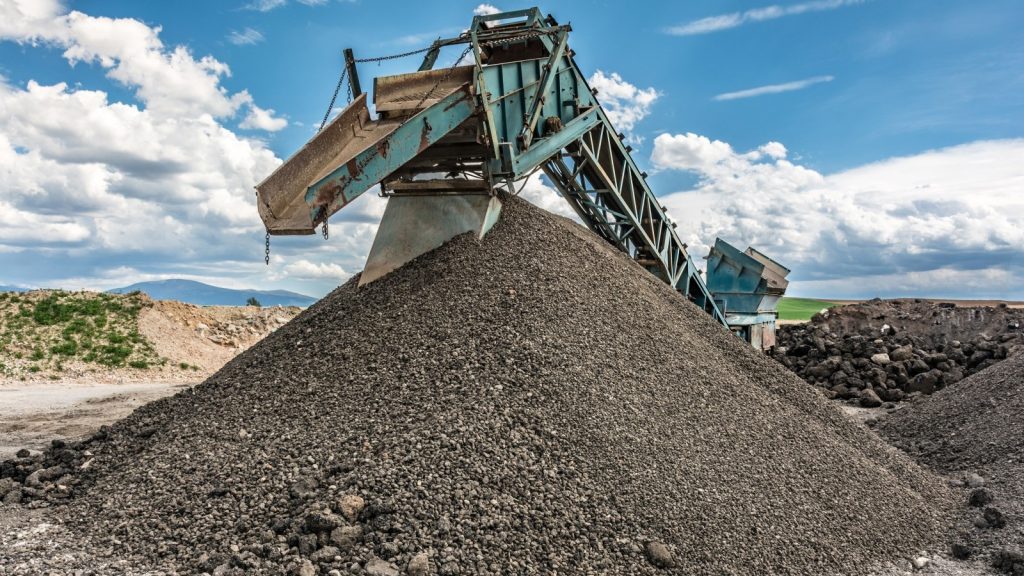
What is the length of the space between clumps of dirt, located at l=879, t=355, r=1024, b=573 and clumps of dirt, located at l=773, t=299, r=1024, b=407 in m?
2.28

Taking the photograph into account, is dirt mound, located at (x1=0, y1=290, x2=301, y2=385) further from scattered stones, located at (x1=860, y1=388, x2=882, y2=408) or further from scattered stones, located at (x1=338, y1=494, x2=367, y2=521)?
scattered stones, located at (x1=860, y1=388, x2=882, y2=408)

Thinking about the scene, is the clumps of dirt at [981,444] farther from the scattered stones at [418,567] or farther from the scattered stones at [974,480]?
the scattered stones at [418,567]

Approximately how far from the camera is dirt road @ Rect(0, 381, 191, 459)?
850 centimetres

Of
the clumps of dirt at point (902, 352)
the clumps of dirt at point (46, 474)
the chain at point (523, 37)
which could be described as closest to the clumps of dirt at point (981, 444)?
the clumps of dirt at point (902, 352)

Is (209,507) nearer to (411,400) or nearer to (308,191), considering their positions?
(411,400)

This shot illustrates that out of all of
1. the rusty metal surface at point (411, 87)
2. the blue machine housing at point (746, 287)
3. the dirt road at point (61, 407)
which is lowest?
the dirt road at point (61, 407)

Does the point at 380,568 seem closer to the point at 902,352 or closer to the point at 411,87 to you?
the point at 411,87

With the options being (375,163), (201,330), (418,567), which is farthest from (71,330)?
(418,567)

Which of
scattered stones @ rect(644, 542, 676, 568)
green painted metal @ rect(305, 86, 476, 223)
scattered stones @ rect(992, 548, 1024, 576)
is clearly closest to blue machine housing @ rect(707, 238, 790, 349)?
scattered stones @ rect(992, 548, 1024, 576)

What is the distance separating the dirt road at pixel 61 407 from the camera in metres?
8.50

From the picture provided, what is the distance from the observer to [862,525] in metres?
5.34

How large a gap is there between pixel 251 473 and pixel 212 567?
0.75 m

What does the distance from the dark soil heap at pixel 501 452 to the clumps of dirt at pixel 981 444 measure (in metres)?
0.41

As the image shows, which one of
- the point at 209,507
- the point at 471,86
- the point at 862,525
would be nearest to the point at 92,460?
the point at 209,507
